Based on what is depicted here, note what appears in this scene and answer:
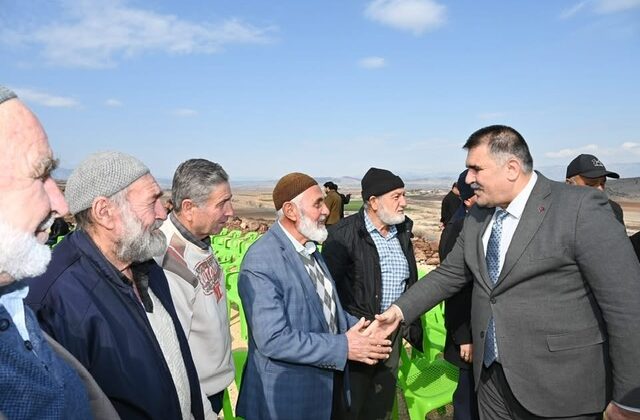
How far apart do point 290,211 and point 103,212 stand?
3.80 feet

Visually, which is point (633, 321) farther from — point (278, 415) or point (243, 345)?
point (243, 345)

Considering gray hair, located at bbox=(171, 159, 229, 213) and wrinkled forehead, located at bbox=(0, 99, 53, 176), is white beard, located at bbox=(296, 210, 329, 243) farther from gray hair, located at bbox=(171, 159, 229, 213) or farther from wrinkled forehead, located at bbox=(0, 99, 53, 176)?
wrinkled forehead, located at bbox=(0, 99, 53, 176)

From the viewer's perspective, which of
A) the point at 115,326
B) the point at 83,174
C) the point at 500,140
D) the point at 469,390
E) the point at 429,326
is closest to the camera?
the point at 115,326

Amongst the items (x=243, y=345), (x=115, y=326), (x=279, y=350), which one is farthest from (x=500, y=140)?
(x=243, y=345)

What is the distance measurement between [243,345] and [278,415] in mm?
3830

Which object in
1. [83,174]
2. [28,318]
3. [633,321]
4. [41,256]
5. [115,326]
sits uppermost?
[83,174]

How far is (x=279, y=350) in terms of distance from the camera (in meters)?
2.23

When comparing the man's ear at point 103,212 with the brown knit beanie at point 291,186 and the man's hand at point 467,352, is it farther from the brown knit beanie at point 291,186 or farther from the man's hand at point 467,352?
the man's hand at point 467,352

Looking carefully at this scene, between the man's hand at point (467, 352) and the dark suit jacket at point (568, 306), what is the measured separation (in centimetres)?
78

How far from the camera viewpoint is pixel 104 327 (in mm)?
1540

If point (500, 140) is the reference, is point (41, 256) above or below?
below

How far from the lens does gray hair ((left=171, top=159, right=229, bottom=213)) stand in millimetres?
2637

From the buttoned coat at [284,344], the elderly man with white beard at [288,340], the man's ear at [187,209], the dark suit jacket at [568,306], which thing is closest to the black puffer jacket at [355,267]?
the elderly man with white beard at [288,340]

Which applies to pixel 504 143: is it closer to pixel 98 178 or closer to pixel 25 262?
pixel 98 178
